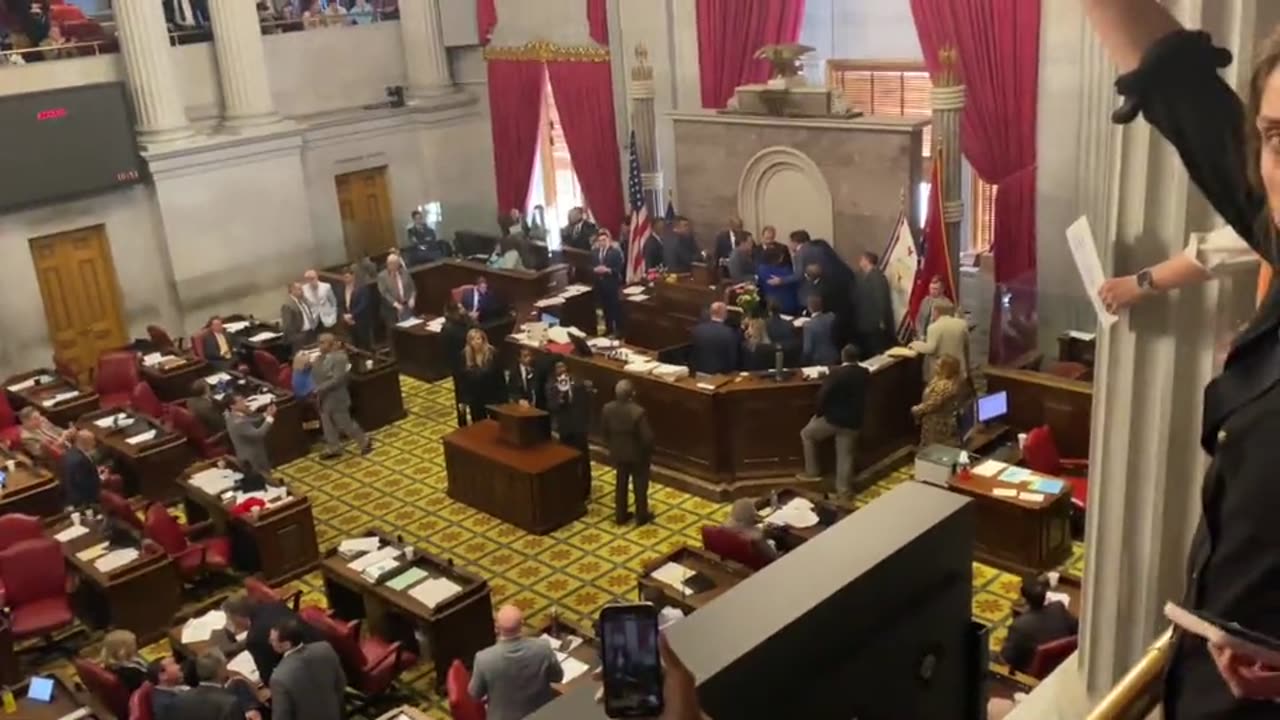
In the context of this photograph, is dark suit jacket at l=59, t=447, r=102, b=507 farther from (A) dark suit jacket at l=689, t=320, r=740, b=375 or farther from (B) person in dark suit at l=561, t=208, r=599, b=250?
(B) person in dark suit at l=561, t=208, r=599, b=250

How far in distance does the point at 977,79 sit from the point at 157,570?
8731 mm

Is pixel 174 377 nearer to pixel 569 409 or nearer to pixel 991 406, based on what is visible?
pixel 569 409

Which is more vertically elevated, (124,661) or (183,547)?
(124,661)

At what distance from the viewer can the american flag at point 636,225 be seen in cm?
1428

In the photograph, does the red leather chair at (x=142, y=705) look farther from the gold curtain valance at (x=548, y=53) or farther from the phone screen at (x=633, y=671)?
→ the gold curtain valance at (x=548, y=53)

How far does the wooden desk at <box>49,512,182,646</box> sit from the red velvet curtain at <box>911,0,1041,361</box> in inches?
308

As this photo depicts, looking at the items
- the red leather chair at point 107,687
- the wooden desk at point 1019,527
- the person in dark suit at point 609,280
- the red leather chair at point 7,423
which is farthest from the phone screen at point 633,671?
the person in dark suit at point 609,280

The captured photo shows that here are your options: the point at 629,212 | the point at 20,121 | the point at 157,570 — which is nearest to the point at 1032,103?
the point at 629,212

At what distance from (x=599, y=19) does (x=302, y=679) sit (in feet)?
36.9

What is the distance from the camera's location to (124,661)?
6914 millimetres

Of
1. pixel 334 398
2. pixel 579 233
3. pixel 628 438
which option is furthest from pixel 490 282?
pixel 628 438

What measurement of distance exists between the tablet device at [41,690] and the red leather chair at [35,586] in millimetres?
1286

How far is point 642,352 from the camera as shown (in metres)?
11.4

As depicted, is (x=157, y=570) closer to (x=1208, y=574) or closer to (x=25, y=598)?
(x=25, y=598)
